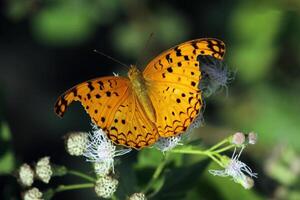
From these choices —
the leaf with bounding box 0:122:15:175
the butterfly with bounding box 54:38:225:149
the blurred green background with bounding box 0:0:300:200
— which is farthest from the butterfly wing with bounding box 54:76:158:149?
the blurred green background with bounding box 0:0:300:200

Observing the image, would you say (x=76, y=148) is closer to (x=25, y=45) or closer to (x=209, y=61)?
(x=209, y=61)

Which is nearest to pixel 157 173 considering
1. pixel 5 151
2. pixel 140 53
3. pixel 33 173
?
pixel 33 173

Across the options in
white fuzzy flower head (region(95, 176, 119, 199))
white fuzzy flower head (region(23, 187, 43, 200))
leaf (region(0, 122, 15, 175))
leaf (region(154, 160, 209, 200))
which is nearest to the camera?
white fuzzy flower head (region(95, 176, 119, 199))

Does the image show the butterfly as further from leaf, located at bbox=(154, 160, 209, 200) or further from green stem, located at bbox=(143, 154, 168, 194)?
leaf, located at bbox=(154, 160, 209, 200)

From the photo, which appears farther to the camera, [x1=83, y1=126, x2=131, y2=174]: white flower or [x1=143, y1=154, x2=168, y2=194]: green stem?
[x1=143, y1=154, x2=168, y2=194]: green stem

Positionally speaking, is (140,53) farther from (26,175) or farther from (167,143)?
(26,175)
